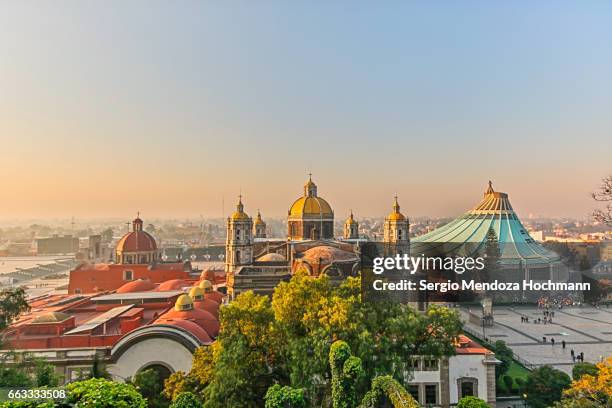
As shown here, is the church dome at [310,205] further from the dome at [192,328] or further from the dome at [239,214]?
the dome at [192,328]

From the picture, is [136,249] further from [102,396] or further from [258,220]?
[102,396]

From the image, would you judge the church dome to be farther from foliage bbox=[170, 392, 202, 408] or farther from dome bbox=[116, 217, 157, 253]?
foliage bbox=[170, 392, 202, 408]

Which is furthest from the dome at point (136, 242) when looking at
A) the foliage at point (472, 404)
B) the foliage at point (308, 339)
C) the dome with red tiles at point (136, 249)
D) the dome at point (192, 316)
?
the foliage at point (472, 404)

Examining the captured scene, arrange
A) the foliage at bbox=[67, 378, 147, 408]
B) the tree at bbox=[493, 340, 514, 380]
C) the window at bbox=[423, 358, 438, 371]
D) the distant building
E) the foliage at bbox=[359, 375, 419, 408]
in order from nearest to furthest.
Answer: the foliage at bbox=[67, 378, 147, 408] < the foliage at bbox=[359, 375, 419, 408] < the window at bbox=[423, 358, 438, 371] < the tree at bbox=[493, 340, 514, 380] < the distant building

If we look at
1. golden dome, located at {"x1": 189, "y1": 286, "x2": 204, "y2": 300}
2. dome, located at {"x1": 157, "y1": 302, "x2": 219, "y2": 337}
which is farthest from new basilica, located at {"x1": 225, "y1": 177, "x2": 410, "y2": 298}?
dome, located at {"x1": 157, "y1": 302, "x2": 219, "y2": 337}

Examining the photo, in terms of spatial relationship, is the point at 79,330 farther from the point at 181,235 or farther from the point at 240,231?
the point at 181,235

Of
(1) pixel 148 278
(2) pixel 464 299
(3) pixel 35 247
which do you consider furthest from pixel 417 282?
(3) pixel 35 247
